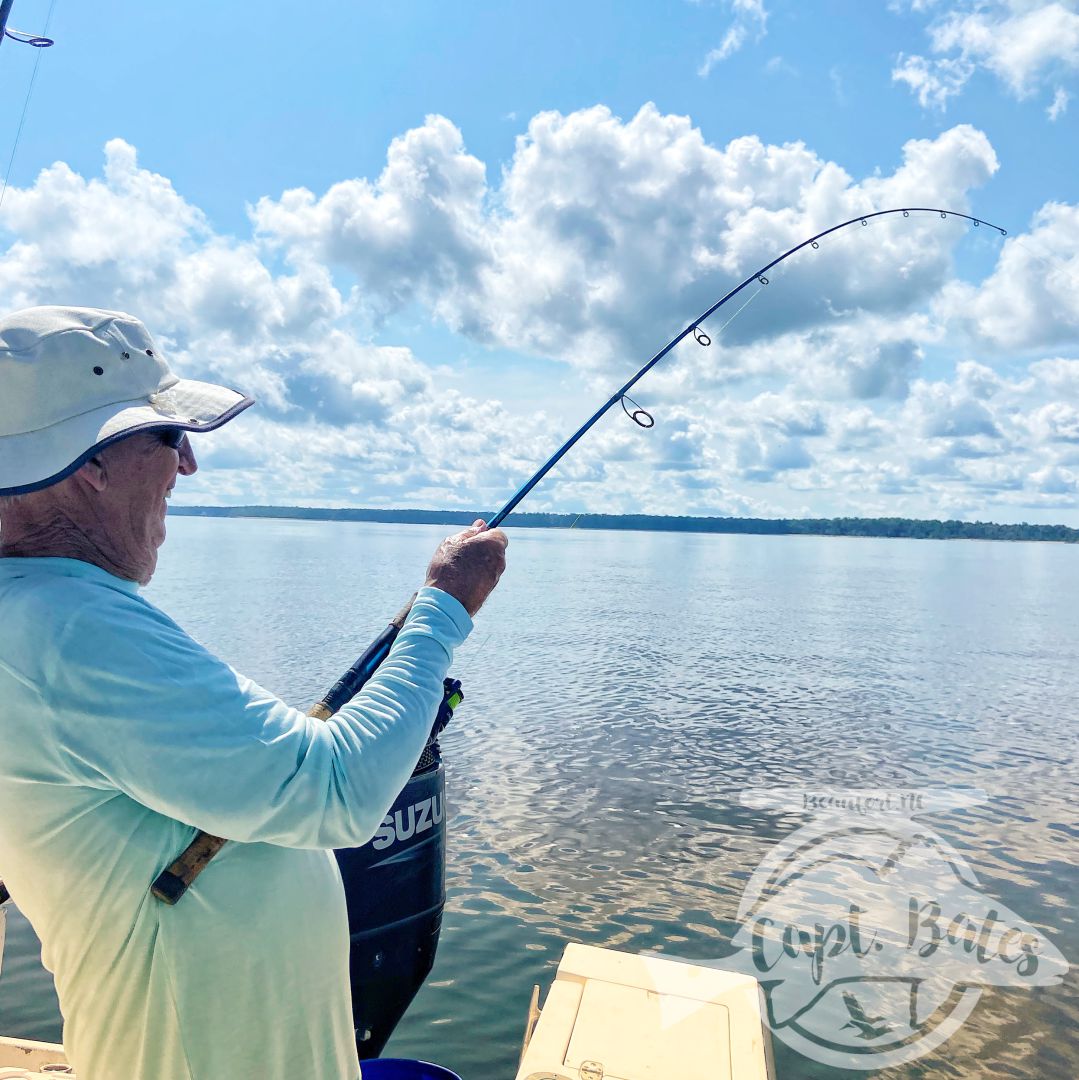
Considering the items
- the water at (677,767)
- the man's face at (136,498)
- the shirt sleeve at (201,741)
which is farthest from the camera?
the water at (677,767)

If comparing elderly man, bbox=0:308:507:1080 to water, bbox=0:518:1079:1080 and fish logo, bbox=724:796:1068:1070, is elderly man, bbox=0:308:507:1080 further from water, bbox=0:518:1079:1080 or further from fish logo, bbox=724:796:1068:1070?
fish logo, bbox=724:796:1068:1070

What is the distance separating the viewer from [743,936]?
22.6 ft

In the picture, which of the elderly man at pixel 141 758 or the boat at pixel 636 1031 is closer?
the elderly man at pixel 141 758

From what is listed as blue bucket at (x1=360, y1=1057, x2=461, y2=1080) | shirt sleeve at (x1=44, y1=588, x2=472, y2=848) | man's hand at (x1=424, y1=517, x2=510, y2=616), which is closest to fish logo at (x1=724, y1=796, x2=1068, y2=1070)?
blue bucket at (x1=360, y1=1057, x2=461, y2=1080)

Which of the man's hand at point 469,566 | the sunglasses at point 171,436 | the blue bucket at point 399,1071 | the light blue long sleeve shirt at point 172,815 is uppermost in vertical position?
the sunglasses at point 171,436

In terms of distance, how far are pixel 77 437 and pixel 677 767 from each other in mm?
10594

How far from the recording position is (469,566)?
1.82 metres

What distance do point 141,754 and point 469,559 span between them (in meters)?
0.77

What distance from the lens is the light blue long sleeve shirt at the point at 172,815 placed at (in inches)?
49.8

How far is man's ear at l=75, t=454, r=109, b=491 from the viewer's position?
1.42 metres

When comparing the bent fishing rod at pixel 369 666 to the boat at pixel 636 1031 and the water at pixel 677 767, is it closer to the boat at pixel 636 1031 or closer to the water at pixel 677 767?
the boat at pixel 636 1031

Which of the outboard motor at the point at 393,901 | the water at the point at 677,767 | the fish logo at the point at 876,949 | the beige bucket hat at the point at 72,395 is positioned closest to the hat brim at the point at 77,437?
the beige bucket hat at the point at 72,395

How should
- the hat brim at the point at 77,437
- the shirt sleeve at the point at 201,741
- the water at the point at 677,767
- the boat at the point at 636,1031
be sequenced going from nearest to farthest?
the shirt sleeve at the point at 201,741, the hat brim at the point at 77,437, the boat at the point at 636,1031, the water at the point at 677,767

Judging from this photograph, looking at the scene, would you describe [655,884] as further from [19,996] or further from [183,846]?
[183,846]
